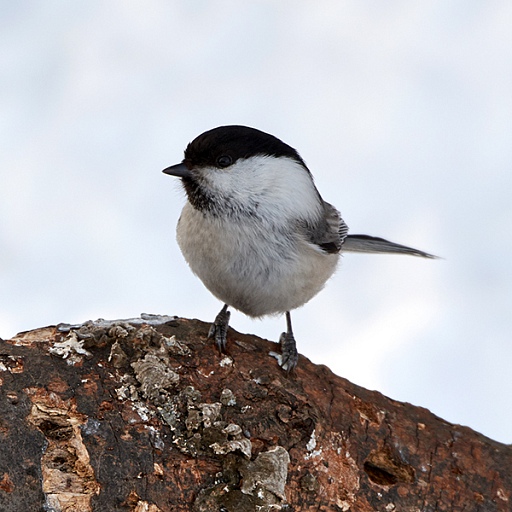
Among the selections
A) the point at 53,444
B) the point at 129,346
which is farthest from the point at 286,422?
the point at 53,444

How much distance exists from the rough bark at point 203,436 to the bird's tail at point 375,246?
0.84 m

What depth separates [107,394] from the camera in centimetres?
153

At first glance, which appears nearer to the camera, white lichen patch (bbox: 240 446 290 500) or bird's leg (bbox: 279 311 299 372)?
white lichen patch (bbox: 240 446 290 500)

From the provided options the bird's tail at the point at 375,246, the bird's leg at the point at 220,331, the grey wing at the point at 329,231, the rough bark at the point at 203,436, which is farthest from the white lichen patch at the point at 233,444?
the bird's tail at the point at 375,246

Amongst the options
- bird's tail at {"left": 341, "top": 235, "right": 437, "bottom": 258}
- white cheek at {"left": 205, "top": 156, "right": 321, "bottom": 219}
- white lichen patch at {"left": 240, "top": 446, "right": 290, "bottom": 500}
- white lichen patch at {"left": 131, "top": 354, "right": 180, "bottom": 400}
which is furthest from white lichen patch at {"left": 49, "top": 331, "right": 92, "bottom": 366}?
bird's tail at {"left": 341, "top": 235, "right": 437, "bottom": 258}

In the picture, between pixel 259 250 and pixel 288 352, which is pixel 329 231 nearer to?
pixel 259 250

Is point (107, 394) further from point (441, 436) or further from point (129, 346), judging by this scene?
point (441, 436)

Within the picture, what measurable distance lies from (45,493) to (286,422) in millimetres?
578

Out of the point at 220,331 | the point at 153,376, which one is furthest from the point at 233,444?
the point at 220,331

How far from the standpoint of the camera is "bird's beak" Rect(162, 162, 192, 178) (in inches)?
75.8

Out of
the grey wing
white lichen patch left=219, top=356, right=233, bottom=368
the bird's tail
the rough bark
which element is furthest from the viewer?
the bird's tail

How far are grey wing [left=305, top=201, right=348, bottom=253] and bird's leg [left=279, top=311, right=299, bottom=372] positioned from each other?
0.31m

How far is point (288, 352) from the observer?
1903mm

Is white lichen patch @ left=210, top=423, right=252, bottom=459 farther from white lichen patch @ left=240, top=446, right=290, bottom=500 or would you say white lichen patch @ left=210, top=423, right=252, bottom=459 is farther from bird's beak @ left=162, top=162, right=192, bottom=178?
bird's beak @ left=162, top=162, right=192, bottom=178
